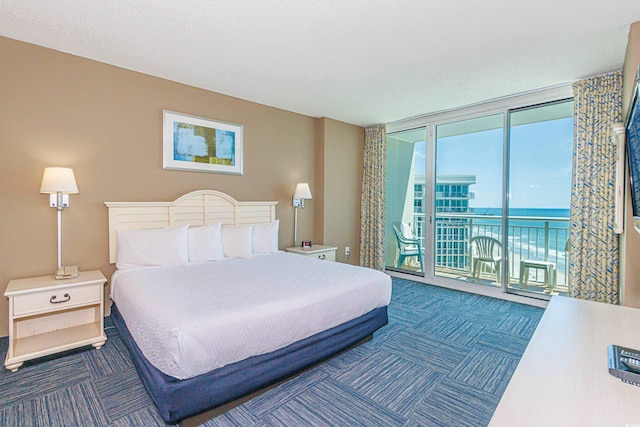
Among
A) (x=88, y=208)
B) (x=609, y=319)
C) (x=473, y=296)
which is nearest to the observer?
(x=609, y=319)

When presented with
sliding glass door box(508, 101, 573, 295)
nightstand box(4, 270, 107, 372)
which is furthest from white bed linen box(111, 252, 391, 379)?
sliding glass door box(508, 101, 573, 295)

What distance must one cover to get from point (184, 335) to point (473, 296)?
152 inches

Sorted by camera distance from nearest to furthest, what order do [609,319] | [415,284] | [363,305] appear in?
[609,319] < [363,305] < [415,284]

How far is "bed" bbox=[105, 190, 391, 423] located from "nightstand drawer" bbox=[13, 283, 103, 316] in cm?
18

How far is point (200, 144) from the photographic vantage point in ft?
12.3

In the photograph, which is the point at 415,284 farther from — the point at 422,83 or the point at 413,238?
the point at 422,83

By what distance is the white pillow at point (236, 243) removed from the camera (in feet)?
11.6

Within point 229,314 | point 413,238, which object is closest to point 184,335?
point 229,314

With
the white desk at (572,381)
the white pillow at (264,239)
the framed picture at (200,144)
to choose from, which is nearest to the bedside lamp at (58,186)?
the framed picture at (200,144)

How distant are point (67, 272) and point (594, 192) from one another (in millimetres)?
5114

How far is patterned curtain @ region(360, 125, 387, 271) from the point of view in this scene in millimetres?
5262

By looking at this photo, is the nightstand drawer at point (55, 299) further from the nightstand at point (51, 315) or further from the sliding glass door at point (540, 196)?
the sliding glass door at point (540, 196)

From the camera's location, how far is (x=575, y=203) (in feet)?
11.0

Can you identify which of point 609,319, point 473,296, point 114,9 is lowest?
point 473,296
